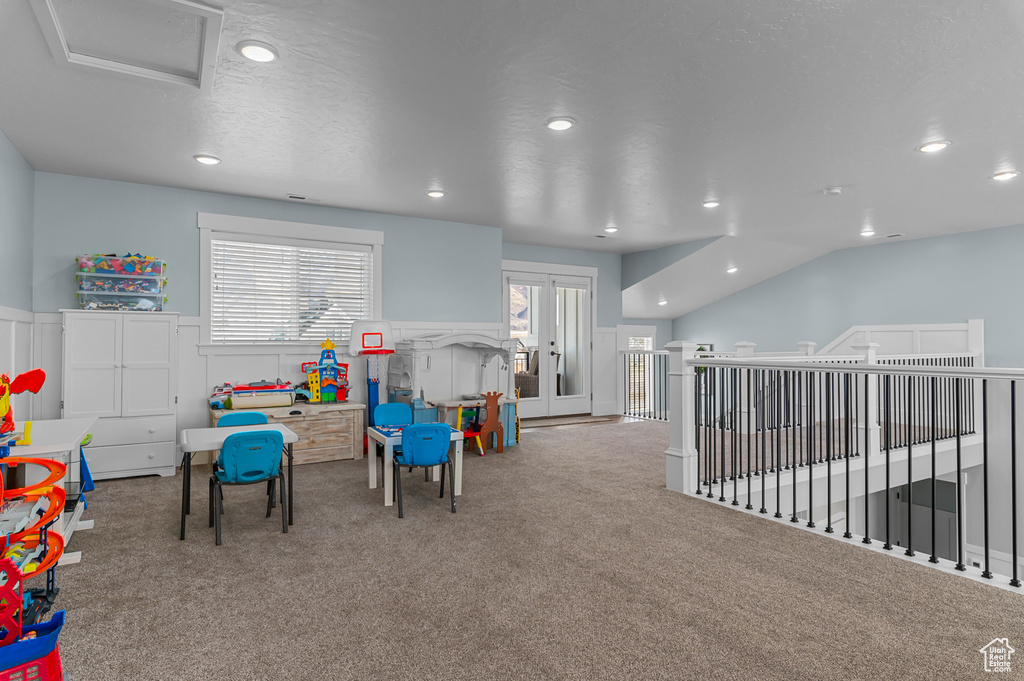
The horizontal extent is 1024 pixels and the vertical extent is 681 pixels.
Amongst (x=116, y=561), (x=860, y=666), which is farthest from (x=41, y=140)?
(x=860, y=666)

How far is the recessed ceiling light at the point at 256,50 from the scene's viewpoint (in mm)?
2737

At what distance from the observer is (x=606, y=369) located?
355 inches

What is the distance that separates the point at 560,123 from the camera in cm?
375

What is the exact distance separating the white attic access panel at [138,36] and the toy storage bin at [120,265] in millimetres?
2298

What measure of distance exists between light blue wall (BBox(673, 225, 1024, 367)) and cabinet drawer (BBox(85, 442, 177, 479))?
8.90 metres

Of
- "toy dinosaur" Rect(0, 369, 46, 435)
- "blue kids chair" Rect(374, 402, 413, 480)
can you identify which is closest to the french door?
"blue kids chair" Rect(374, 402, 413, 480)

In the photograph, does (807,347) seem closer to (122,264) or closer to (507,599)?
(507,599)

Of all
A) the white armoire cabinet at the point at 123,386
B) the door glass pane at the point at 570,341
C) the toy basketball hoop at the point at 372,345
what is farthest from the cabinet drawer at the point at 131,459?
the door glass pane at the point at 570,341

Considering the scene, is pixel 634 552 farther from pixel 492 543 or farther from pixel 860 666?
pixel 860 666

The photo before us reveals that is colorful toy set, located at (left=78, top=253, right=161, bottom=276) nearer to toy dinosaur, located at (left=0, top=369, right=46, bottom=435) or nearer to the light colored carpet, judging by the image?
the light colored carpet

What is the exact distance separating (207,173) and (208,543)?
3178 millimetres

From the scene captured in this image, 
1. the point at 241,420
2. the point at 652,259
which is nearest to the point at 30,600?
the point at 241,420

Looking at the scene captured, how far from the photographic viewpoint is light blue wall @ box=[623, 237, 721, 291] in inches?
321

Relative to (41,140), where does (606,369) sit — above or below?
below
